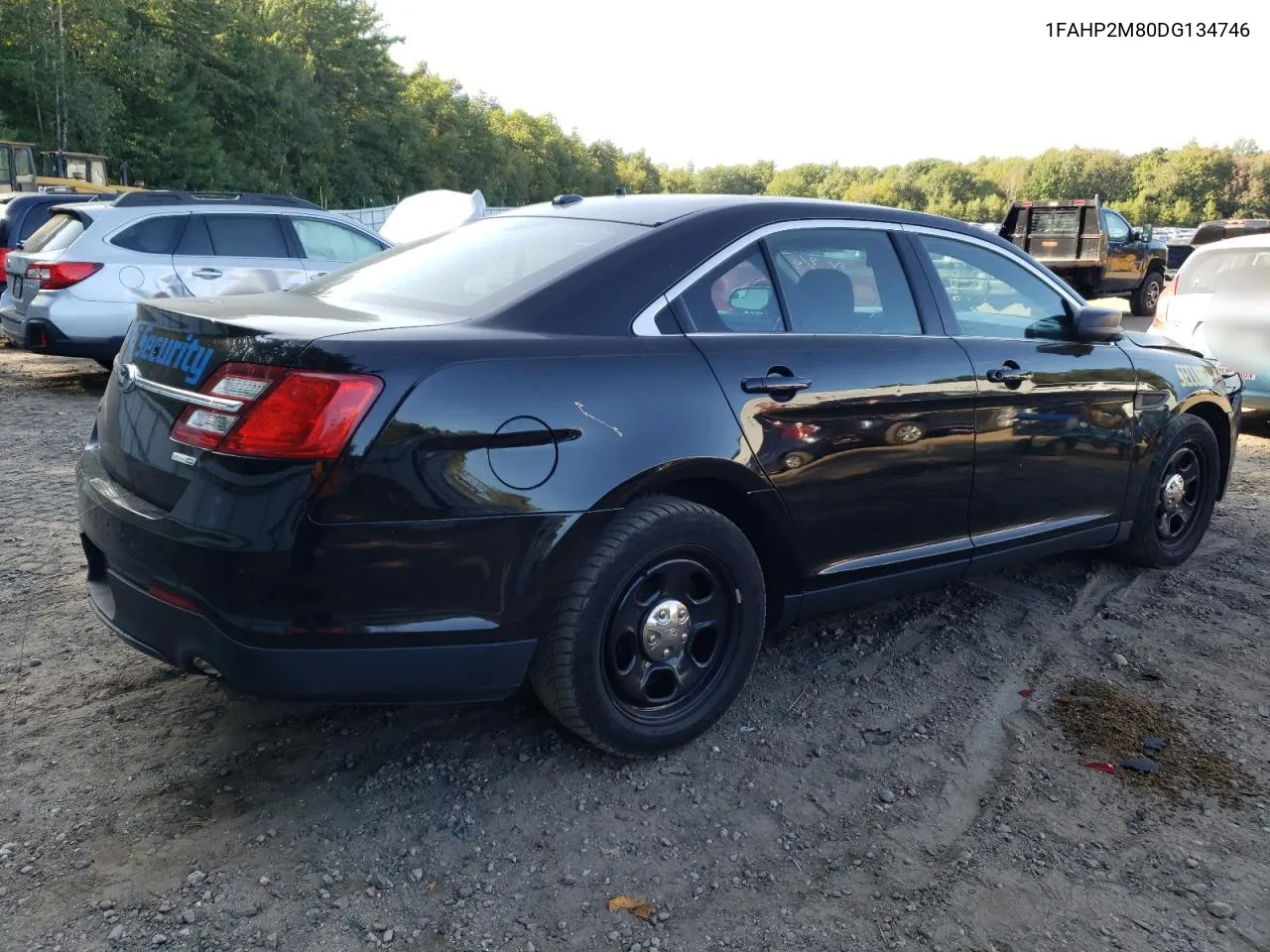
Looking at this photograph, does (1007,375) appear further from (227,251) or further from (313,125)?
(313,125)

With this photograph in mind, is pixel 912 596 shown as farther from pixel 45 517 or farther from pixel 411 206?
pixel 411 206

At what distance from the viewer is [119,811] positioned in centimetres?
276

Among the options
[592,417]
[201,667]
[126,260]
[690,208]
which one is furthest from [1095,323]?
[126,260]

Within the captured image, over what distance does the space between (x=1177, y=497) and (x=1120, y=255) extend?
1531cm

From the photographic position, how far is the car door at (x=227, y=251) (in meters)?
9.11

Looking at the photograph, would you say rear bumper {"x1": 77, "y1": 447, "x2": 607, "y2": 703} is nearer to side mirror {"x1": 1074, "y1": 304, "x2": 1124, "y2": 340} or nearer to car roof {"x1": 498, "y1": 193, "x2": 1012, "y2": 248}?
car roof {"x1": 498, "y1": 193, "x2": 1012, "y2": 248}

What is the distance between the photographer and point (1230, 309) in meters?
7.87

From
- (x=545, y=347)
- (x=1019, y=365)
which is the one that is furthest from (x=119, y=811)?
(x=1019, y=365)

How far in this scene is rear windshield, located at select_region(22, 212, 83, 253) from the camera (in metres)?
8.88

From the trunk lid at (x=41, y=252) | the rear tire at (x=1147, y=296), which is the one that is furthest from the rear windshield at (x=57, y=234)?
the rear tire at (x=1147, y=296)

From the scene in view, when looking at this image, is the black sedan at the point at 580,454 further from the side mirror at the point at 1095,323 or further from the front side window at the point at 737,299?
the side mirror at the point at 1095,323

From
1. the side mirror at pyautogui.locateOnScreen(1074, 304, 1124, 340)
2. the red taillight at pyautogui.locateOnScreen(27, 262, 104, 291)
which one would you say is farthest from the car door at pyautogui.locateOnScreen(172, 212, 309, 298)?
the side mirror at pyautogui.locateOnScreen(1074, 304, 1124, 340)

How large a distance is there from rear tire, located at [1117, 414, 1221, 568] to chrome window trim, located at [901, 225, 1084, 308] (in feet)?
2.82

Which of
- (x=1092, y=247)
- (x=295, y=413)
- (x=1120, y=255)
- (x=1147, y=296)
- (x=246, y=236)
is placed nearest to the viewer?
(x=295, y=413)
